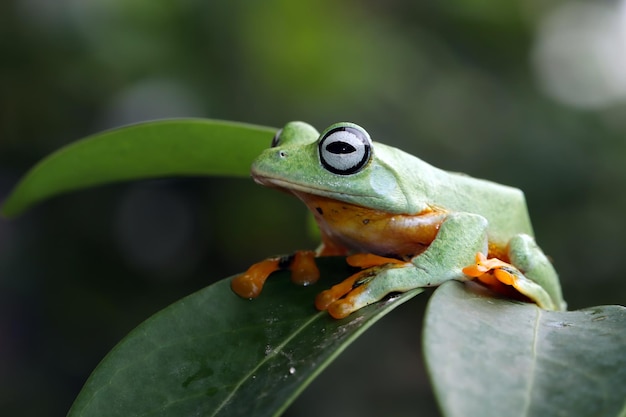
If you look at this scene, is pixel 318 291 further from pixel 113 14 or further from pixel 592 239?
pixel 592 239

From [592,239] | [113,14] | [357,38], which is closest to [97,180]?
[113,14]

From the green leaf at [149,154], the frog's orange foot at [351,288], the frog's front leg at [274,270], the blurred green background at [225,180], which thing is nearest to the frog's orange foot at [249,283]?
the frog's front leg at [274,270]

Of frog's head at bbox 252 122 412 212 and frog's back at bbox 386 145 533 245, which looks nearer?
frog's head at bbox 252 122 412 212

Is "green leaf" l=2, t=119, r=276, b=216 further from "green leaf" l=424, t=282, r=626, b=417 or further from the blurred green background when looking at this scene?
the blurred green background

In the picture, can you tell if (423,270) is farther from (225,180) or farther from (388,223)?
(225,180)

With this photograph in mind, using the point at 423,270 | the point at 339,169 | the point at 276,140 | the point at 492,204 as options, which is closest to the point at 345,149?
the point at 339,169

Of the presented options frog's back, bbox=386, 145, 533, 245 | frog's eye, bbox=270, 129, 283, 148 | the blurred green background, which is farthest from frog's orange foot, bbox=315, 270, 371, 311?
the blurred green background

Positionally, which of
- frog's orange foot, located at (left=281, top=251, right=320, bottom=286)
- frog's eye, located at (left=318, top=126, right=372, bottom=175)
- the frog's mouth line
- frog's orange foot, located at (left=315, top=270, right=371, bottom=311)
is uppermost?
frog's eye, located at (left=318, top=126, right=372, bottom=175)
